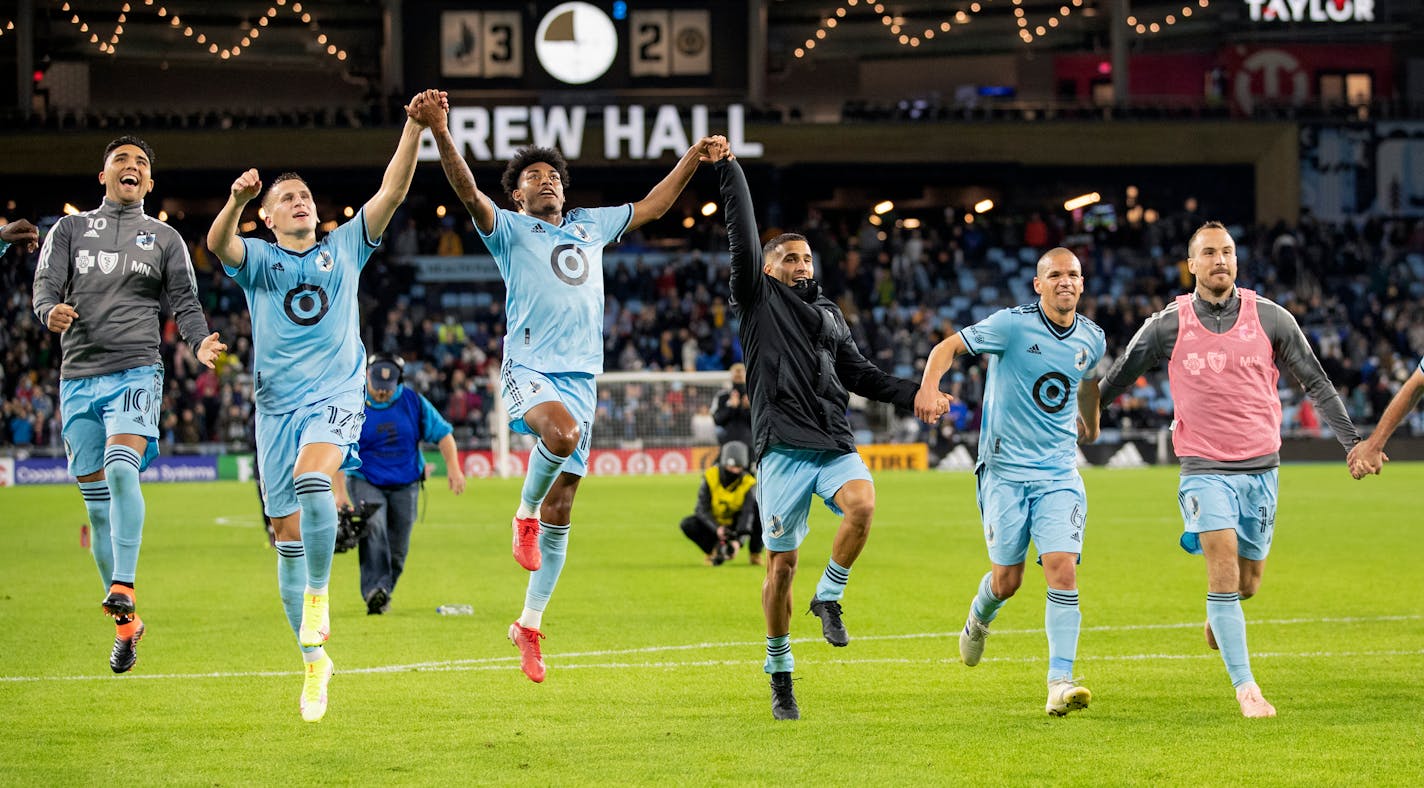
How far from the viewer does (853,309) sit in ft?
154

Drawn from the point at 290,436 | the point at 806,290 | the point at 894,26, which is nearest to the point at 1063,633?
the point at 806,290

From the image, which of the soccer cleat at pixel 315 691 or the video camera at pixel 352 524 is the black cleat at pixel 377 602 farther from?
the soccer cleat at pixel 315 691

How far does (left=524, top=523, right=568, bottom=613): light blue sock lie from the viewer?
948cm

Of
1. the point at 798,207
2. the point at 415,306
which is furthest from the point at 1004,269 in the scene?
the point at 415,306

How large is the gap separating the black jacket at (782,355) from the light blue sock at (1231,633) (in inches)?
79.4

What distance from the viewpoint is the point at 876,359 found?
136 ft

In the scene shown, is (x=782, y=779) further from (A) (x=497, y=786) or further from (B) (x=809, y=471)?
(B) (x=809, y=471)

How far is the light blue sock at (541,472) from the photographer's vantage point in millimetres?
9125

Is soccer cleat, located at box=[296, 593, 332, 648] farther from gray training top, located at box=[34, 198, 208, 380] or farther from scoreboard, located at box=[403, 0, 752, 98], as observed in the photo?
scoreboard, located at box=[403, 0, 752, 98]

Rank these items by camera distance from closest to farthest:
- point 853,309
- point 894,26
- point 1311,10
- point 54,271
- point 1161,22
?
1. point 54,271
2. point 853,309
3. point 1311,10
4. point 894,26
5. point 1161,22

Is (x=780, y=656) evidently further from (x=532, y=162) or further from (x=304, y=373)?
(x=532, y=162)

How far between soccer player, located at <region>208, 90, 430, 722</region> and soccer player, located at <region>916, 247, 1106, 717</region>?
3.14 meters

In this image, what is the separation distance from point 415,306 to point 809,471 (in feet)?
125

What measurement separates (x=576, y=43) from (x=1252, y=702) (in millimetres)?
40547
